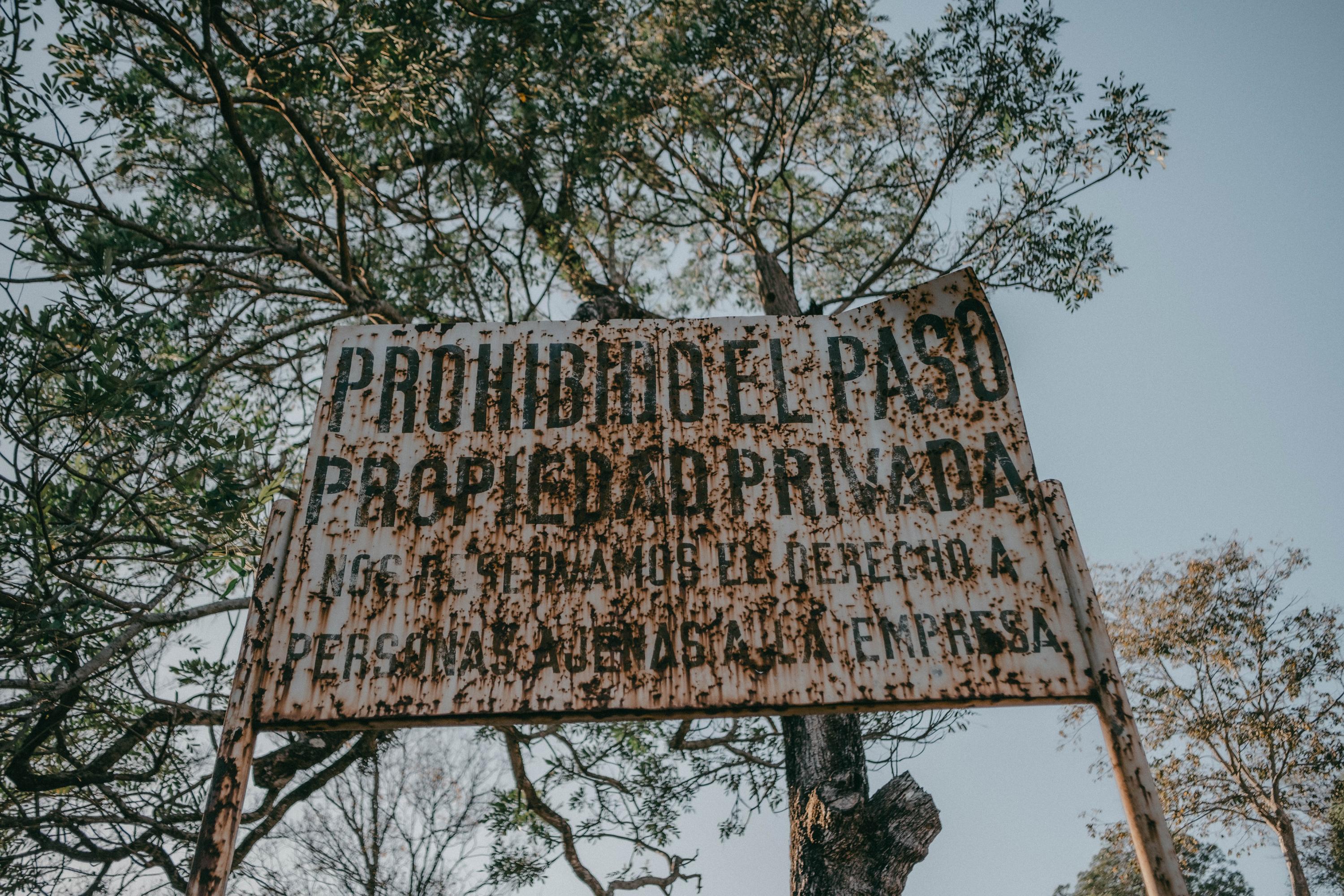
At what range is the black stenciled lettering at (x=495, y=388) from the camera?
9.34 feet

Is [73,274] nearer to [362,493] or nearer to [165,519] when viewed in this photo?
[165,519]

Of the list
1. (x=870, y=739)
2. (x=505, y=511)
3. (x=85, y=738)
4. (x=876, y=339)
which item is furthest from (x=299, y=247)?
(x=870, y=739)

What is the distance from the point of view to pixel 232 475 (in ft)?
15.6

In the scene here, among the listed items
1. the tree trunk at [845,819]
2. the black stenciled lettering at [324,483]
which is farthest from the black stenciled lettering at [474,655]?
the tree trunk at [845,819]

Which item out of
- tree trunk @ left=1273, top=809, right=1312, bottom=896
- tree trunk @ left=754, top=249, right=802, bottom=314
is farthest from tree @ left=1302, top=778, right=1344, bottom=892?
tree trunk @ left=754, top=249, right=802, bottom=314

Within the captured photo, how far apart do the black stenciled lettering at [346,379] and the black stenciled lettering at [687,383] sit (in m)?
1.11

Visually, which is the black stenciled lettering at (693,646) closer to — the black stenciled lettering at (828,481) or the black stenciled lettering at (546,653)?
the black stenciled lettering at (546,653)

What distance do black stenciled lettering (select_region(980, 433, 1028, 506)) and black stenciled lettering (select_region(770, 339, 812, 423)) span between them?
0.61 m

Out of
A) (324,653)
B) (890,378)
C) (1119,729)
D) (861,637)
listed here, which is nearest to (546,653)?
(324,653)

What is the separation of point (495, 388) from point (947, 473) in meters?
1.63

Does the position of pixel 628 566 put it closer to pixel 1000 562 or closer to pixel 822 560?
pixel 822 560

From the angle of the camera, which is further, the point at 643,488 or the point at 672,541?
the point at 643,488

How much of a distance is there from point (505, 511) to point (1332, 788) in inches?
950

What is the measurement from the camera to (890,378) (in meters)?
2.90
